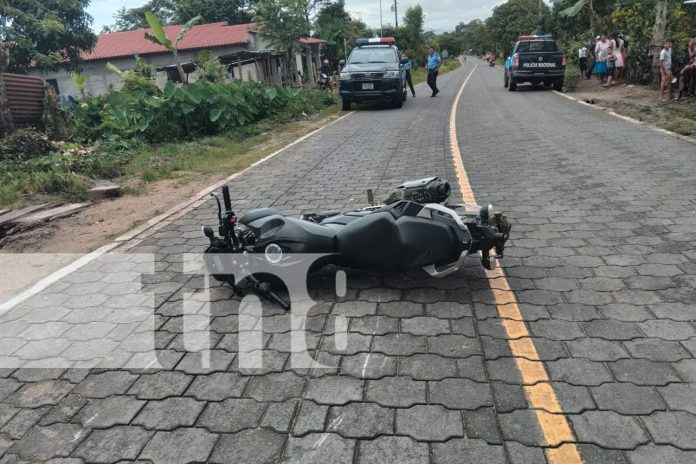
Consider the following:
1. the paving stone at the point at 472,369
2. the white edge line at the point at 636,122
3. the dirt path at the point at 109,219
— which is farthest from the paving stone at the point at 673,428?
the white edge line at the point at 636,122

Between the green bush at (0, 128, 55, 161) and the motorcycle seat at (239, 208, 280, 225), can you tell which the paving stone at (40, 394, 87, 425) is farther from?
the green bush at (0, 128, 55, 161)

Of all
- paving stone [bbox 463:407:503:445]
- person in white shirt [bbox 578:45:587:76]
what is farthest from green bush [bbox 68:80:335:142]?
person in white shirt [bbox 578:45:587:76]

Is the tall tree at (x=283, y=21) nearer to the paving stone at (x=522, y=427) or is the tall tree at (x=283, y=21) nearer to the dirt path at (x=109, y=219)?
the dirt path at (x=109, y=219)

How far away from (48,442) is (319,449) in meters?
1.42

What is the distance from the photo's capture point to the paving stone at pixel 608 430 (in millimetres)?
2537

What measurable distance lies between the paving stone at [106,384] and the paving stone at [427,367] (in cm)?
167

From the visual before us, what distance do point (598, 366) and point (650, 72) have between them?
61.9 feet

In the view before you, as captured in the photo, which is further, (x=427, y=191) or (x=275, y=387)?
(x=427, y=191)

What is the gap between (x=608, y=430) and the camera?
2619mm

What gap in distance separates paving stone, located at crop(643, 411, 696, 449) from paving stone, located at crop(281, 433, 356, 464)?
1455 millimetres

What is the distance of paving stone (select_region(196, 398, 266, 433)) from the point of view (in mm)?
2828

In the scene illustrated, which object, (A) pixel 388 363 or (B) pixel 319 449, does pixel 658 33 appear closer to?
(A) pixel 388 363

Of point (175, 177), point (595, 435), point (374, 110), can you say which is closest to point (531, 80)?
point (374, 110)

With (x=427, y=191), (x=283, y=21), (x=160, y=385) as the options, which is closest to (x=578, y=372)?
(x=427, y=191)
